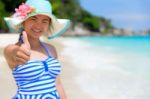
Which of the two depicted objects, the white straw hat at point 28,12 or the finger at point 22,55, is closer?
the finger at point 22,55

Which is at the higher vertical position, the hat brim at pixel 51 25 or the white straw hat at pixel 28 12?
the white straw hat at pixel 28 12

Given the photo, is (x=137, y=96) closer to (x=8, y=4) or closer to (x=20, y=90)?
Result: (x=20, y=90)

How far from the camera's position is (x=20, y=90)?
9.82 ft

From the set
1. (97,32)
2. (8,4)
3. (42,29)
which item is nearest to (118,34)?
(97,32)

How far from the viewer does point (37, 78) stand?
2951 millimetres

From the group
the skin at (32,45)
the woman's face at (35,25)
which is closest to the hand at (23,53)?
the skin at (32,45)

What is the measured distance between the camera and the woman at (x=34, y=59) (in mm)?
2922

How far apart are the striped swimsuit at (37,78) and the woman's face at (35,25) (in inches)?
6.6

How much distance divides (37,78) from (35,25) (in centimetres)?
31

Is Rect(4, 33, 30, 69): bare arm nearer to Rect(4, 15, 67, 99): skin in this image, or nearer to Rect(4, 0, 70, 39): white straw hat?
Rect(4, 15, 67, 99): skin

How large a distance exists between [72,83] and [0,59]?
382 centimetres

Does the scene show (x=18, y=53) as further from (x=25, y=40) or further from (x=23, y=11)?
(x=23, y=11)

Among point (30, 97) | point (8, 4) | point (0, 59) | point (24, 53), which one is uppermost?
point (24, 53)

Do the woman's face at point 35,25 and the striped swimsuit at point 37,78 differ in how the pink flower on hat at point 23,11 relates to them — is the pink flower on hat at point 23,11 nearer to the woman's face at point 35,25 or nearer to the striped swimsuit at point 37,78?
the woman's face at point 35,25
